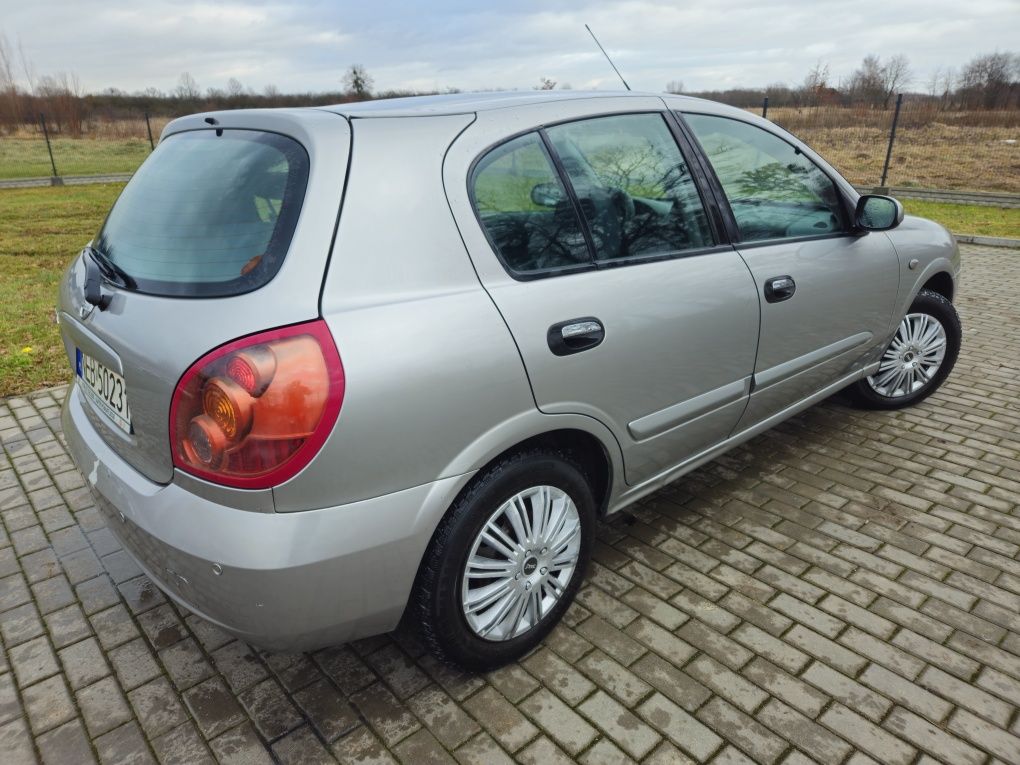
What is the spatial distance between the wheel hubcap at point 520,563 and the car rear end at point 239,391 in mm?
285

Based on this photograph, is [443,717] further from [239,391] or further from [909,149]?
[909,149]

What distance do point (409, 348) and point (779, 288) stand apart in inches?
69.4

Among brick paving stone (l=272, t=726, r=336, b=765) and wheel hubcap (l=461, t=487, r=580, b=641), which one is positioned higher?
wheel hubcap (l=461, t=487, r=580, b=641)

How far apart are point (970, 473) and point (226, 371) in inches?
140

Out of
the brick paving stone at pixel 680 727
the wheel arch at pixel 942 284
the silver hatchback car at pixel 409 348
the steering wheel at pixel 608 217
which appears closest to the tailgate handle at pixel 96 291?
the silver hatchback car at pixel 409 348

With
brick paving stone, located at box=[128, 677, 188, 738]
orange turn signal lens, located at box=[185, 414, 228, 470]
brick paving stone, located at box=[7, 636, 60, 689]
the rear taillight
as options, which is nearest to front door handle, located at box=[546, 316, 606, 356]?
the rear taillight

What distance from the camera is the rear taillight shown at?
5.54 feet

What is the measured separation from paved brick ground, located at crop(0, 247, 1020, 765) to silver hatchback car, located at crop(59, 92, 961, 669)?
0.29m

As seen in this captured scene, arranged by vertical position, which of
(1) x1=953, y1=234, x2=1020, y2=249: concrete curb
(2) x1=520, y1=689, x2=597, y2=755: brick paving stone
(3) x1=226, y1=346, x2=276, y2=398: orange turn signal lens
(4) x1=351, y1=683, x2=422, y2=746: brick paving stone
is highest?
(3) x1=226, y1=346, x2=276, y2=398: orange turn signal lens

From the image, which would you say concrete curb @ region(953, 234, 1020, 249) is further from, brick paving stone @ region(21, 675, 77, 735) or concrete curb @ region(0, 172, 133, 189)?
concrete curb @ region(0, 172, 133, 189)

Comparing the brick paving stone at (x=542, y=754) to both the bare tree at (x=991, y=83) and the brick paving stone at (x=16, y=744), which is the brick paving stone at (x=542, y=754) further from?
the bare tree at (x=991, y=83)

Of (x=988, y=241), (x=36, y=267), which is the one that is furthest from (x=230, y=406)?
(x=988, y=241)

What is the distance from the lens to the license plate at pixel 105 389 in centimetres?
203

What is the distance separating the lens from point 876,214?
342cm
